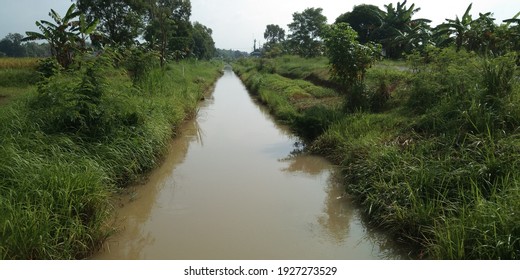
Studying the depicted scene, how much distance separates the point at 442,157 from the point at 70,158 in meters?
4.95

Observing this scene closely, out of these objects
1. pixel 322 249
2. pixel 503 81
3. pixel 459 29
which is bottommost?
pixel 322 249

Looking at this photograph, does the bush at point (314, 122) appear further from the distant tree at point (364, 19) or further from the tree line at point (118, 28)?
the distant tree at point (364, 19)

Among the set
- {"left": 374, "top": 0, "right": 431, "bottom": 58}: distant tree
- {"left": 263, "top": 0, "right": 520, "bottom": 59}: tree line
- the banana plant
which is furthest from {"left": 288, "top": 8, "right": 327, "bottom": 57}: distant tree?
the banana plant

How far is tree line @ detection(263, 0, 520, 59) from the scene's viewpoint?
16484 millimetres

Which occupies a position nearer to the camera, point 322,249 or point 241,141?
point 322,249

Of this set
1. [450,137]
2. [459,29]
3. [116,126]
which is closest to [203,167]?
[116,126]

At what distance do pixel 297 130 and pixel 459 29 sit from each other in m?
19.4

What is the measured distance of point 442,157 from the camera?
478cm

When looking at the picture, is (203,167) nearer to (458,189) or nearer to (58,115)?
(58,115)

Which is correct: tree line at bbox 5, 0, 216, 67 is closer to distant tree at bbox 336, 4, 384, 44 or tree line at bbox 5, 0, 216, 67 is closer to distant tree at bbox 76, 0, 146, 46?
distant tree at bbox 76, 0, 146, 46

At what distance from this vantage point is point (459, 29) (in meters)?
22.9

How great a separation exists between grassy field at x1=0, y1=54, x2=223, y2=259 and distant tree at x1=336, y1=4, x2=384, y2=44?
1254 inches

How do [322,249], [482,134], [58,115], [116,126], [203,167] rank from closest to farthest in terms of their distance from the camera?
1. [322,249]
2. [482,134]
3. [58,115]
4. [116,126]
5. [203,167]

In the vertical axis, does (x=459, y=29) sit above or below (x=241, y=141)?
above
